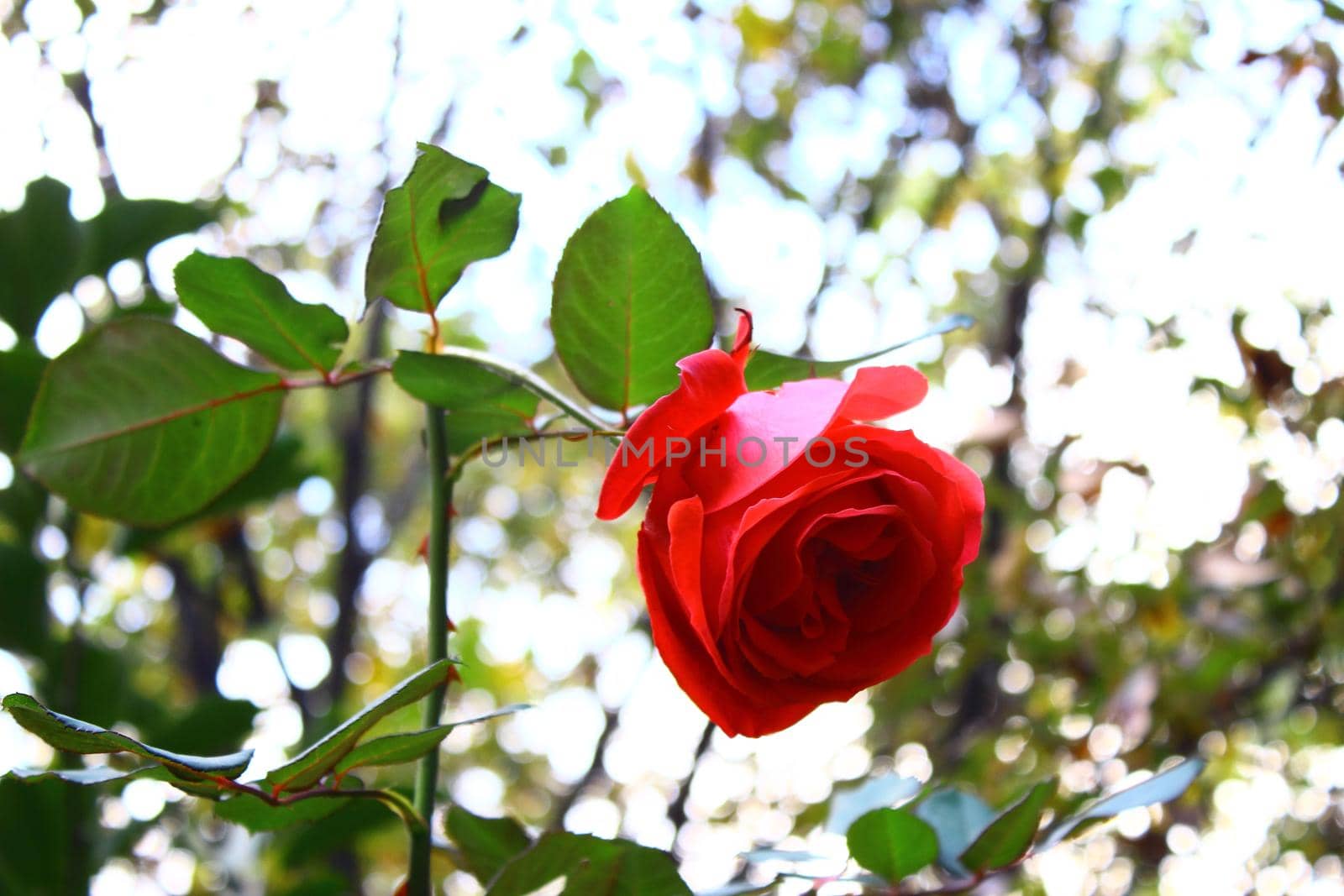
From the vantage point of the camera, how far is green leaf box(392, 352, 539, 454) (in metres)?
0.43

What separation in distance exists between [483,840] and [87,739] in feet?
0.74

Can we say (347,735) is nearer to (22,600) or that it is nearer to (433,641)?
(433,641)

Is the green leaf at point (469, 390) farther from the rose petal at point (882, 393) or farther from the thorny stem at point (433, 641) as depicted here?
the rose petal at point (882, 393)

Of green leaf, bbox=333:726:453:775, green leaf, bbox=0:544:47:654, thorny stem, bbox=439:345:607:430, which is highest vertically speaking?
thorny stem, bbox=439:345:607:430

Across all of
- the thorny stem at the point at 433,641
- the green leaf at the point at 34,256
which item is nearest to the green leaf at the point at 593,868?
the thorny stem at the point at 433,641

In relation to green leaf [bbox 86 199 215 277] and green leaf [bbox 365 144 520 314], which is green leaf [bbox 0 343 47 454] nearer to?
green leaf [bbox 86 199 215 277]

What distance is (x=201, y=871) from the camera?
1.18m

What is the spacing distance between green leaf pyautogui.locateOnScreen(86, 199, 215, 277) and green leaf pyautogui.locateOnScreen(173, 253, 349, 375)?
376mm

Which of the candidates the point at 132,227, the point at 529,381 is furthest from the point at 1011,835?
the point at 132,227

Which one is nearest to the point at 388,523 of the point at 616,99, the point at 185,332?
the point at 616,99

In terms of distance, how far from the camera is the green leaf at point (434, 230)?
1.35ft

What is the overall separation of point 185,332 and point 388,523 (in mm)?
1809

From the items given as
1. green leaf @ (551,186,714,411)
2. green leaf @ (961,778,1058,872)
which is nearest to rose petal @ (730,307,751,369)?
green leaf @ (551,186,714,411)

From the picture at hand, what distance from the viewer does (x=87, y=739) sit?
0.32 m
